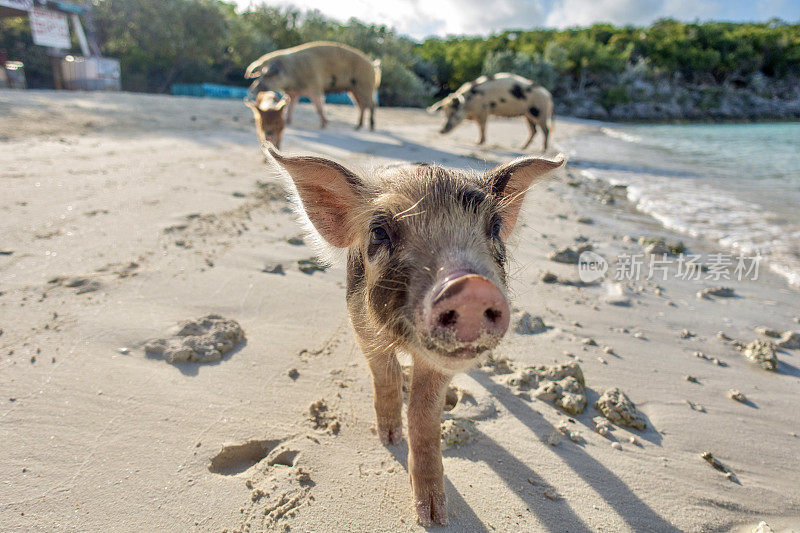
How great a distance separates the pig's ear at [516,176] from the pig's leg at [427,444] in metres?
0.86

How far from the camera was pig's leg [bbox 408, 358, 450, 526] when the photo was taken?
1.94m

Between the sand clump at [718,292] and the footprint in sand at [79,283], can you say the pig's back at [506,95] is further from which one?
the footprint in sand at [79,283]

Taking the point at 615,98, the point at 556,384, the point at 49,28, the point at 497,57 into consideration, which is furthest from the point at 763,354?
the point at 615,98

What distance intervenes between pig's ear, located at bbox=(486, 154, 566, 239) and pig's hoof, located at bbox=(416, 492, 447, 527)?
128 cm

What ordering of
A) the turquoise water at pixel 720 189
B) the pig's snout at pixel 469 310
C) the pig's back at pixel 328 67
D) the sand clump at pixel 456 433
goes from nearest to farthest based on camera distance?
the pig's snout at pixel 469 310, the sand clump at pixel 456 433, the turquoise water at pixel 720 189, the pig's back at pixel 328 67

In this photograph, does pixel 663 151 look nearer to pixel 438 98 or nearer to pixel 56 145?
pixel 56 145

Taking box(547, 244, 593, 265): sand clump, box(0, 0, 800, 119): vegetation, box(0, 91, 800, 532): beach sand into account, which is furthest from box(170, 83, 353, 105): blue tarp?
box(547, 244, 593, 265): sand clump

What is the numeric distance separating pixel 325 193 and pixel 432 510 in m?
1.52

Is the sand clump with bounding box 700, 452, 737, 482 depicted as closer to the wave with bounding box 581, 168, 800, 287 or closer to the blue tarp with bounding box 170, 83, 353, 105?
the wave with bounding box 581, 168, 800, 287

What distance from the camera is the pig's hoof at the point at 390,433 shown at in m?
2.36

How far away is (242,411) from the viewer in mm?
2420

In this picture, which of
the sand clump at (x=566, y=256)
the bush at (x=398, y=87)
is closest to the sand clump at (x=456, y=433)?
the sand clump at (x=566, y=256)

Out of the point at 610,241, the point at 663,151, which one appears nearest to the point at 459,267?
the point at 610,241

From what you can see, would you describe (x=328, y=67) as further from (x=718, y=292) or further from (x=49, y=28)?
(x=49, y=28)
